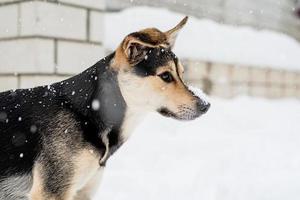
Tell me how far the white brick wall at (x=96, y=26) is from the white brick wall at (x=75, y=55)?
0.31 feet

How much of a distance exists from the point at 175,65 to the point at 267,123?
5406mm

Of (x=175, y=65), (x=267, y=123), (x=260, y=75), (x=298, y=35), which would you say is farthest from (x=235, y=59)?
(x=175, y=65)

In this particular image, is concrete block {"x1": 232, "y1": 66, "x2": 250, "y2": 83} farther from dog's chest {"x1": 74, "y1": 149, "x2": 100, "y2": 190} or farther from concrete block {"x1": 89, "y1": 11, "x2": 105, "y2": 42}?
dog's chest {"x1": 74, "y1": 149, "x2": 100, "y2": 190}

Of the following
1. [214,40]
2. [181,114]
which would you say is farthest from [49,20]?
[214,40]

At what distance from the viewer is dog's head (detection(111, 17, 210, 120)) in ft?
9.78

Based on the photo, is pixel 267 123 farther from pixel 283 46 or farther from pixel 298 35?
pixel 298 35

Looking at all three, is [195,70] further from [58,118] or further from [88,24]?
[58,118]

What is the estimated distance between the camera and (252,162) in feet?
18.0

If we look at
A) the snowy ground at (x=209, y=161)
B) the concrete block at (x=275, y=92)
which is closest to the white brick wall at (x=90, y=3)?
the snowy ground at (x=209, y=161)

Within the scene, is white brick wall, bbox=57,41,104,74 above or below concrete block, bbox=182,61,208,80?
above

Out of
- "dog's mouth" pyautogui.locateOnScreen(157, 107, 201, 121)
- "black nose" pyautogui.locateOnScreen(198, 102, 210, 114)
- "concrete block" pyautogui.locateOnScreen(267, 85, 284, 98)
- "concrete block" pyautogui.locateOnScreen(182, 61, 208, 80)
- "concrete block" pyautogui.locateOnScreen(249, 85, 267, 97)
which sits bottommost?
"concrete block" pyautogui.locateOnScreen(267, 85, 284, 98)

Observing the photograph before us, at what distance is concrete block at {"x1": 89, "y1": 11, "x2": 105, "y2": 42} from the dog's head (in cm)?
283

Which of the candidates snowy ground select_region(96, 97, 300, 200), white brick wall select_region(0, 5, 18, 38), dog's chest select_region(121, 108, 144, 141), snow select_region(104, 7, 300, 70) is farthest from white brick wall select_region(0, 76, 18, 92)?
dog's chest select_region(121, 108, 144, 141)

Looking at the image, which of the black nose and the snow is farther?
the snow
